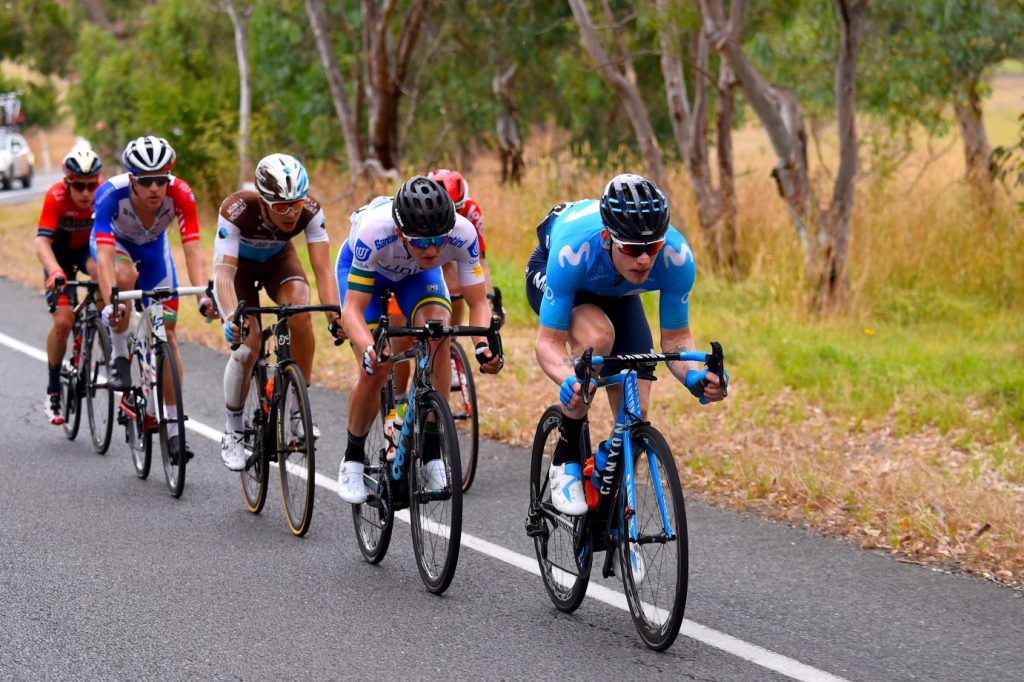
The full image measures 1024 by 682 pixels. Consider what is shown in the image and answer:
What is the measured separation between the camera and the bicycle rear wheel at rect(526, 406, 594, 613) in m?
5.73

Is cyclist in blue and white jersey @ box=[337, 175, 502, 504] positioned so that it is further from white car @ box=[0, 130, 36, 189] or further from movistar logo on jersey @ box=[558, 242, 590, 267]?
white car @ box=[0, 130, 36, 189]

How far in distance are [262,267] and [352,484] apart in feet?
6.46

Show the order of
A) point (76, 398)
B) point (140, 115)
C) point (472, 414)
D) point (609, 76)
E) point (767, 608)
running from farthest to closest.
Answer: point (140, 115)
point (609, 76)
point (76, 398)
point (472, 414)
point (767, 608)

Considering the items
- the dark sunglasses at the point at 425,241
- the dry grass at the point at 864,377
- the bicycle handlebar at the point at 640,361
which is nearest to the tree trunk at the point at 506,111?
the dry grass at the point at 864,377

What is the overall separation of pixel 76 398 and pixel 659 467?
19.9 ft

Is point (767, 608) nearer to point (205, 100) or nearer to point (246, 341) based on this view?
point (246, 341)

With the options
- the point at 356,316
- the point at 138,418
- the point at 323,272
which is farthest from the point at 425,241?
the point at 138,418

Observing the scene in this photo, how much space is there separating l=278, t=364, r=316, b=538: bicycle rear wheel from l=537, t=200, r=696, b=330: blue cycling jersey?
187 cm

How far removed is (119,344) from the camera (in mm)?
9094

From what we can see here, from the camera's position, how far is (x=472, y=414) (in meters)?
8.55

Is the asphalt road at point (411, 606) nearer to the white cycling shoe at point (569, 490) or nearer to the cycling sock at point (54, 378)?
the white cycling shoe at point (569, 490)

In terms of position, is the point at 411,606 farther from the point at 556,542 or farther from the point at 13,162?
the point at 13,162

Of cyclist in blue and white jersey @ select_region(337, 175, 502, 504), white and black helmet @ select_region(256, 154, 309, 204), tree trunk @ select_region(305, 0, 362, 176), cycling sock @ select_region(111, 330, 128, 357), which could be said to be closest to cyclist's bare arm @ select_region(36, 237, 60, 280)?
cycling sock @ select_region(111, 330, 128, 357)

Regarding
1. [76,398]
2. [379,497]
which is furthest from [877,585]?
[76,398]
